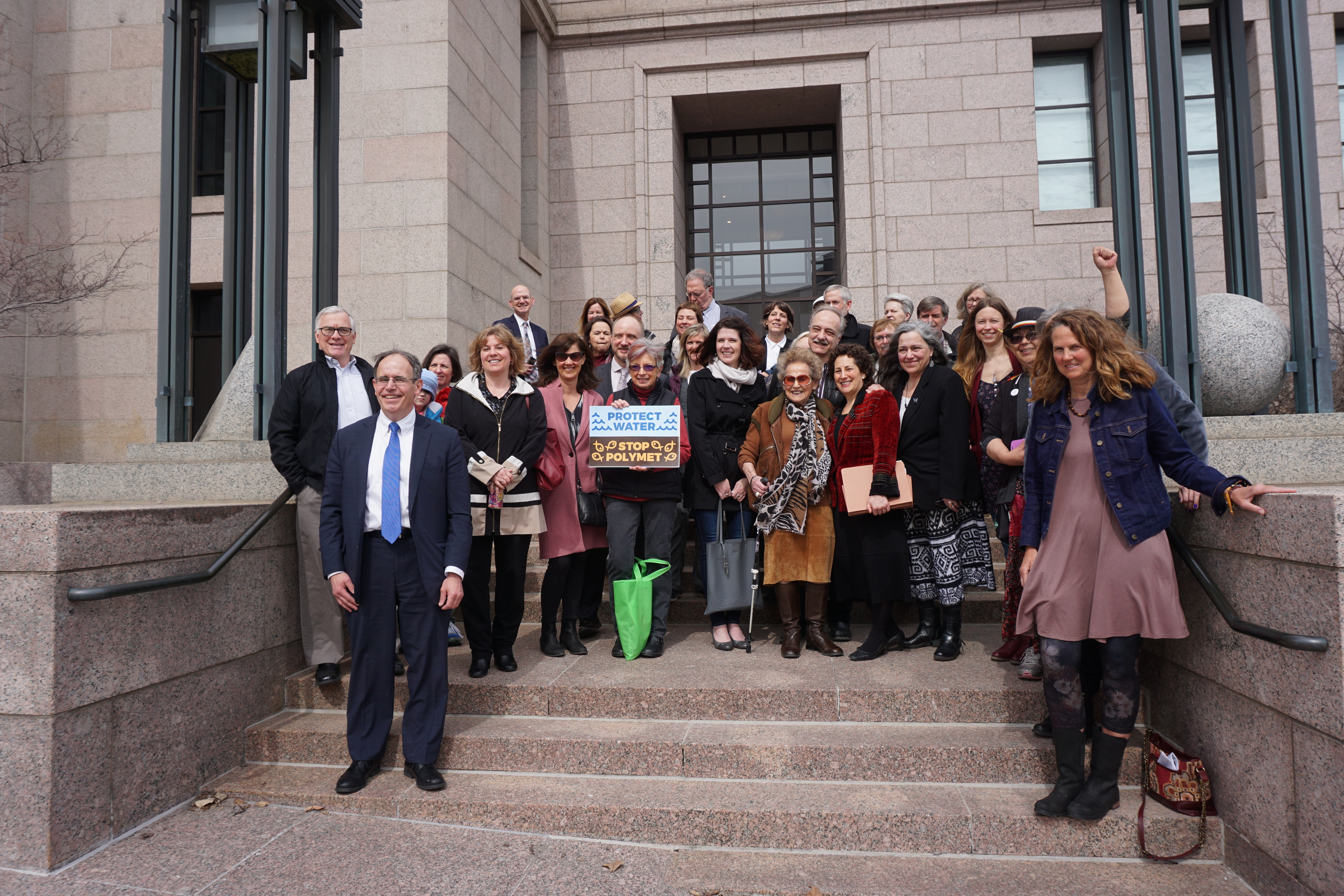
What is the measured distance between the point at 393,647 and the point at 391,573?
40 centimetres

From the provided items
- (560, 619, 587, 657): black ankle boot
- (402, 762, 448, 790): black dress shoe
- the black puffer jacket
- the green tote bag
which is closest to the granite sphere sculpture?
the green tote bag

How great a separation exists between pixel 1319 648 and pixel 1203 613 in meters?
0.89

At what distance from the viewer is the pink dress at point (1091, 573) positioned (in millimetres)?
3471

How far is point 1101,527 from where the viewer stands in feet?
11.6

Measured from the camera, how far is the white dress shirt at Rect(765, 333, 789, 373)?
23.5 feet

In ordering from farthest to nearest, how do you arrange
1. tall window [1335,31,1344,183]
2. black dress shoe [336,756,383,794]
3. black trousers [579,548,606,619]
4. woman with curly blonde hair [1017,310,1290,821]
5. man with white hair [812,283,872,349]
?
tall window [1335,31,1344,183] < man with white hair [812,283,872,349] < black trousers [579,548,606,619] < black dress shoe [336,756,383,794] < woman with curly blonde hair [1017,310,1290,821]

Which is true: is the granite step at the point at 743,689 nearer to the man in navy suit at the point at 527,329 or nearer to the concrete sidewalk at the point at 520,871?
the concrete sidewalk at the point at 520,871

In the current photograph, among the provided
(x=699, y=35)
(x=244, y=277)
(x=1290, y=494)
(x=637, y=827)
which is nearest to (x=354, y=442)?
(x=637, y=827)

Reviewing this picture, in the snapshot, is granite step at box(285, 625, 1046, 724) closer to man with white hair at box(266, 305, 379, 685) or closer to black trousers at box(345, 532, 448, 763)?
man with white hair at box(266, 305, 379, 685)

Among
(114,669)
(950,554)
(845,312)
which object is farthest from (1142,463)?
(114,669)

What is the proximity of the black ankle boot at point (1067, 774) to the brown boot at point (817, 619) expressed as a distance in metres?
1.71

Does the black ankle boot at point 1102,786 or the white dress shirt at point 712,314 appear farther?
the white dress shirt at point 712,314

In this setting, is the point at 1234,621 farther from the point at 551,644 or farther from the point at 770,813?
the point at 551,644

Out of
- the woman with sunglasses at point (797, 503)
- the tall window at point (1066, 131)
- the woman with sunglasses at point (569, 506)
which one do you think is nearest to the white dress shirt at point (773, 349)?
the woman with sunglasses at point (797, 503)
